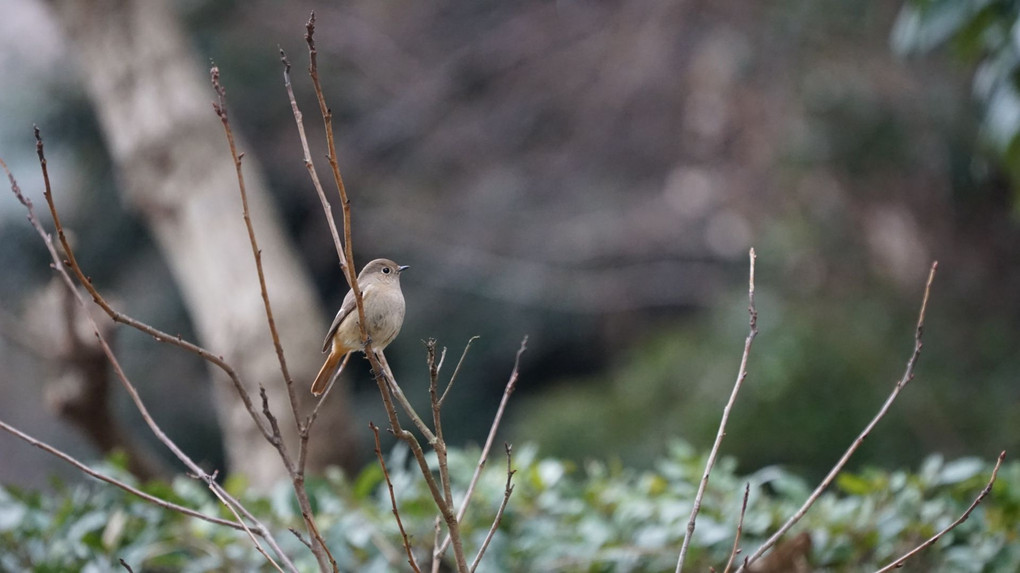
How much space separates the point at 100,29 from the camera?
5137 mm

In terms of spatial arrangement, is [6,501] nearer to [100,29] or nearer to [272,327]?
[272,327]

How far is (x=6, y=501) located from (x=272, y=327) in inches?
64.7

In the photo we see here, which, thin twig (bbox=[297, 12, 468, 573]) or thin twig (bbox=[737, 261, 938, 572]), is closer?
thin twig (bbox=[297, 12, 468, 573])

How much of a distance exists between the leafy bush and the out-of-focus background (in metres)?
1.31

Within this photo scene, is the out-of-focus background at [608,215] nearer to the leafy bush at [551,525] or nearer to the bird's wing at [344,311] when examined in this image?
the leafy bush at [551,525]

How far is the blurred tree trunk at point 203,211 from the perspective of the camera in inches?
176

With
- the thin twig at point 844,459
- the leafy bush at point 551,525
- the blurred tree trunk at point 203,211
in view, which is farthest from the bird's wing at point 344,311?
the blurred tree trunk at point 203,211

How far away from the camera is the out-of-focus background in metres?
5.58

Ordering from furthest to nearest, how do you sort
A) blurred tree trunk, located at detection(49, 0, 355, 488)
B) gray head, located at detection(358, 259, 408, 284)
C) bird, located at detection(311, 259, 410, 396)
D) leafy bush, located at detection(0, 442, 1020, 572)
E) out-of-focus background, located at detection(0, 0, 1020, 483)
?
1. out-of-focus background, located at detection(0, 0, 1020, 483)
2. blurred tree trunk, located at detection(49, 0, 355, 488)
3. leafy bush, located at detection(0, 442, 1020, 572)
4. gray head, located at detection(358, 259, 408, 284)
5. bird, located at detection(311, 259, 410, 396)

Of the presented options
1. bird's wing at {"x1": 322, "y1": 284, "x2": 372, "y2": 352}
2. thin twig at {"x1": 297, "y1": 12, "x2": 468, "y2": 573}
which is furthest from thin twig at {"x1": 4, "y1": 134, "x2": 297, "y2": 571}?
bird's wing at {"x1": 322, "y1": 284, "x2": 372, "y2": 352}

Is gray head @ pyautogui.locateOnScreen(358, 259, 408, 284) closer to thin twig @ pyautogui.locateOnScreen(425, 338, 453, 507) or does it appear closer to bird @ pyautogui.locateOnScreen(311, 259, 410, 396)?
bird @ pyautogui.locateOnScreen(311, 259, 410, 396)

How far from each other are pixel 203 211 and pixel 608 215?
16.1ft

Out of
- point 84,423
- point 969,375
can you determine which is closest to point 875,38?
point 969,375

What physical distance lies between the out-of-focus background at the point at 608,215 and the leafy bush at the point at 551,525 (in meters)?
1.31
